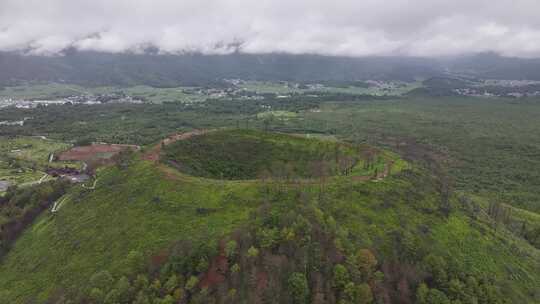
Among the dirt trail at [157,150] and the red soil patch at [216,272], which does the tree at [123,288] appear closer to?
the red soil patch at [216,272]

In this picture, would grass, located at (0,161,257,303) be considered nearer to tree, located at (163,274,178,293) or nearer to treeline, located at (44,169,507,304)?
treeline, located at (44,169,507,304)

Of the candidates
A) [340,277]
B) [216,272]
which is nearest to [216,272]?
[216,272]

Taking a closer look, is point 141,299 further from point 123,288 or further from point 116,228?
point 116,228

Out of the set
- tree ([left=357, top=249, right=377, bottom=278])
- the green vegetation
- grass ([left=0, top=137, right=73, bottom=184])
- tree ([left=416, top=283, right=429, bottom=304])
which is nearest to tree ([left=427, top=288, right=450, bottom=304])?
the green vegetation

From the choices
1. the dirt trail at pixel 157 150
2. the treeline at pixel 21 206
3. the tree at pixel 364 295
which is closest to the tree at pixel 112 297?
the tree at pixel 364 295

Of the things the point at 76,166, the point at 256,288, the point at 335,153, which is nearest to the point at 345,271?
the point at 256,288
